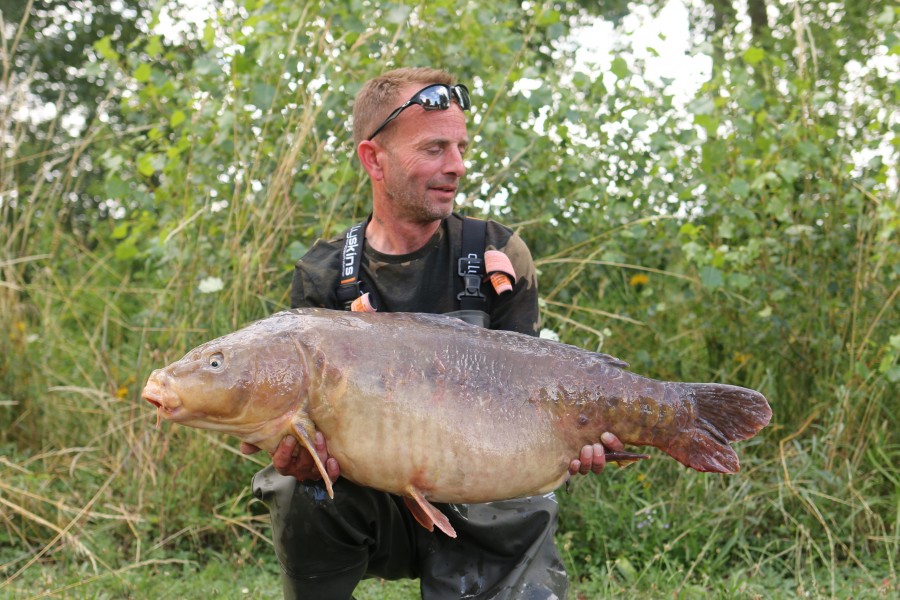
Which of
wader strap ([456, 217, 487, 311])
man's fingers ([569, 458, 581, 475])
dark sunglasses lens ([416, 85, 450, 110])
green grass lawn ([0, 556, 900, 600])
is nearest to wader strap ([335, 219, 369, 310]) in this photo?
wader strap ([456, 217, 487, 311])

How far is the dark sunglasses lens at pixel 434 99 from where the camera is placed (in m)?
2.84

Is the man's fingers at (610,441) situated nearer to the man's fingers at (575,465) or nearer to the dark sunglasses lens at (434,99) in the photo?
the man's fingers at (575,465)

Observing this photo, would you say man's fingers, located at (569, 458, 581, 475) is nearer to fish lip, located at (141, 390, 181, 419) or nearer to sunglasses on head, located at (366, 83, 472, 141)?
fish lip, located at (141, 390, 181, 419)

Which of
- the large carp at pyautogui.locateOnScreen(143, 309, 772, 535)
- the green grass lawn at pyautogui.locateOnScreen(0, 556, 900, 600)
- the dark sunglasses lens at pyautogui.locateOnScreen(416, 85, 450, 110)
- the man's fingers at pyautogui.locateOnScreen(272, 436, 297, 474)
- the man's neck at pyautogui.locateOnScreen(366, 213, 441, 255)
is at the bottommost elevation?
the green grass lawn at pyautogui.locateOnScreen(0, 556, 900, 600)

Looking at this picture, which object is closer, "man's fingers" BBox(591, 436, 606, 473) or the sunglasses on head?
"man's fingers" BBox(591, 436, 606, 473)

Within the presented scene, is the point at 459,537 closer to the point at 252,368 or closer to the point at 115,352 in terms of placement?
the point at 252,368

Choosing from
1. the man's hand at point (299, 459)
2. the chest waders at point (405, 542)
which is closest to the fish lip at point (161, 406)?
the man's hand at point (299, 459)

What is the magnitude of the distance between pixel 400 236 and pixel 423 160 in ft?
0.77

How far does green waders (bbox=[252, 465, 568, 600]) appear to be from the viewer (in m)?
2.55

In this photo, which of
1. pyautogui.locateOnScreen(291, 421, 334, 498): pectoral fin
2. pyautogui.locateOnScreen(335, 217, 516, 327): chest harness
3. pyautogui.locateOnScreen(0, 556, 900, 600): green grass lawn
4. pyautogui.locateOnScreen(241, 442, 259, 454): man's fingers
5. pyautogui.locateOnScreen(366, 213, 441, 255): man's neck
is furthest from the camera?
pyautogui.locateOnScreen(0, 556, 900, 600): green grass lawn

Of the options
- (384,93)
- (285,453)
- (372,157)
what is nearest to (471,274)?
(372,157)

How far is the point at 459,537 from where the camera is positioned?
8.77 ft

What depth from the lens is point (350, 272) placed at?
2.82m

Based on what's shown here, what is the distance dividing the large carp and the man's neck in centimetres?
56
